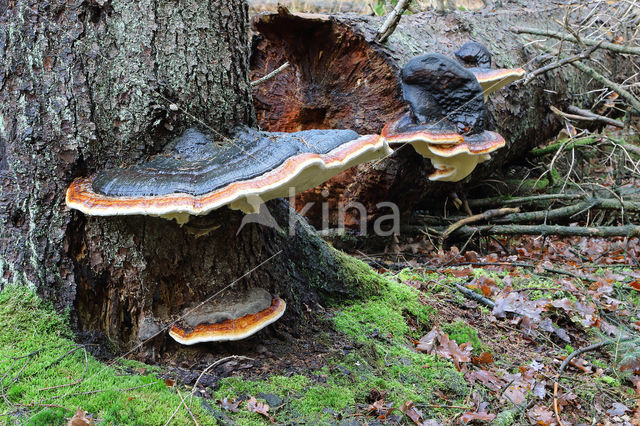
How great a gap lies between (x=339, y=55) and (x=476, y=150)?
5.81 feet

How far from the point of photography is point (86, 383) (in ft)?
6.57

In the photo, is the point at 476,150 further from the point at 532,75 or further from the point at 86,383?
the point at 86,383

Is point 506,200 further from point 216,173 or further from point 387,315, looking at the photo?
point 216,173

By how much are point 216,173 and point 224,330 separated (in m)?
0.79

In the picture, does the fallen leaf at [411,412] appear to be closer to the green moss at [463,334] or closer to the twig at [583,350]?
the green moss at [463,334]

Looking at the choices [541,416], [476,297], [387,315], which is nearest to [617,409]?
[541,416]

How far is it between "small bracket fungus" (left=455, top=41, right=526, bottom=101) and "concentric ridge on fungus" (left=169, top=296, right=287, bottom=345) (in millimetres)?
3618

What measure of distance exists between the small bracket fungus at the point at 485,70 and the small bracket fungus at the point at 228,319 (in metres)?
3.51

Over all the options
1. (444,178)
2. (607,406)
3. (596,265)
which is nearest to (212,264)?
(607,406)

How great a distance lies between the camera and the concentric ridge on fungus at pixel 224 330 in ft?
7.32

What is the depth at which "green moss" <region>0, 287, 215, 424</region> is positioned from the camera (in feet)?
6.11

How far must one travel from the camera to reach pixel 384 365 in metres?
2.70

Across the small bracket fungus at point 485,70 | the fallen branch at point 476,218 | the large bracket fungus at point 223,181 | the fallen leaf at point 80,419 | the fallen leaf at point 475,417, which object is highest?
the small bracket fungus at point 485,70

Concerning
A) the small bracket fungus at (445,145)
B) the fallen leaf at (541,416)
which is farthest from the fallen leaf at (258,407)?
the small bracket fungus at (445,145)
